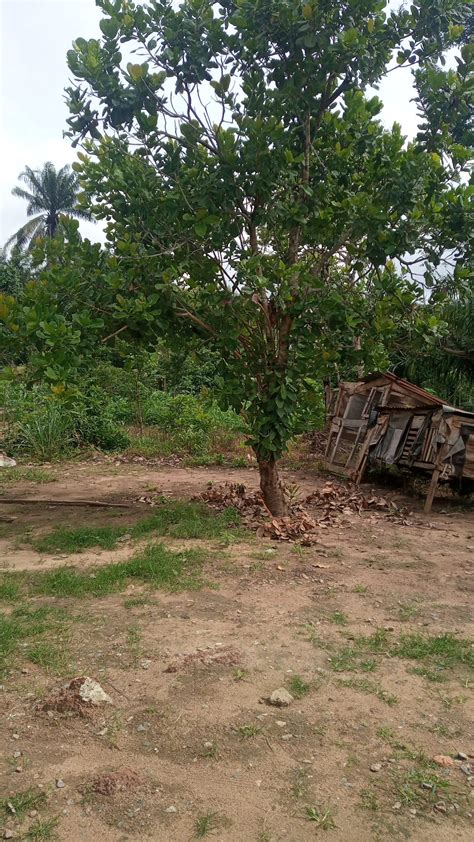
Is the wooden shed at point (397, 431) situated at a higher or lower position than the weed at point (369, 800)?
higher

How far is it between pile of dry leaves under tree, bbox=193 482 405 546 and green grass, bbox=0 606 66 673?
277cm

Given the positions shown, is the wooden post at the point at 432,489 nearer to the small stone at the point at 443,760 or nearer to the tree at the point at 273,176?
the tree at the point at 273,176

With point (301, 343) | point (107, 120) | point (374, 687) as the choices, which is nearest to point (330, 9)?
point (107, 120)

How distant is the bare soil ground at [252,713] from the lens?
2512mm

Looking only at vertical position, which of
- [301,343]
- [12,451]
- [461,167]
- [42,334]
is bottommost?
[12,451]

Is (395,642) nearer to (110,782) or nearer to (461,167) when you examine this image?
(110,782)

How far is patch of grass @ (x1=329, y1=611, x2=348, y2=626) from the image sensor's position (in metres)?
4.48

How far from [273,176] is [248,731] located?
4.76 m

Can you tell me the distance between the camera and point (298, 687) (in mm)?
3516

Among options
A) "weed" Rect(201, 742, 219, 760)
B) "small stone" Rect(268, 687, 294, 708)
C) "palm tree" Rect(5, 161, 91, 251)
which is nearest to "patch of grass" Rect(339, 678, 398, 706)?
"small stone" Rect(268, 687, 294, 708)

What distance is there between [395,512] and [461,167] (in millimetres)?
4150

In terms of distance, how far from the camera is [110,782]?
8.70 feet

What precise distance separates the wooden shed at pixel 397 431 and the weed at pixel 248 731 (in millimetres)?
5928

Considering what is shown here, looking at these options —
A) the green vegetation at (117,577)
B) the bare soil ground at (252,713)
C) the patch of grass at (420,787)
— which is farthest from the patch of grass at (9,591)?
the patch of grass at (420,787)
